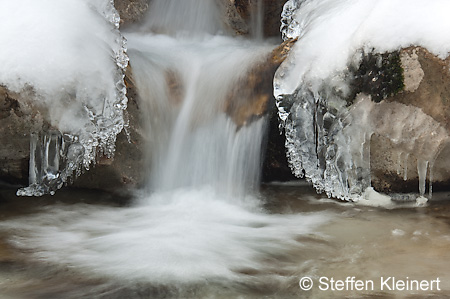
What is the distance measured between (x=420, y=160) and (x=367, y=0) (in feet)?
4.13

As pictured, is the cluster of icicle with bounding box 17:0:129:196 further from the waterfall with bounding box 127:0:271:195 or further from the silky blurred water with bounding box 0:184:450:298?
the waterfall with bounding box 127:0:271:195

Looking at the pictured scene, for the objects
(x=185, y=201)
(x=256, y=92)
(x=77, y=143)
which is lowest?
(x=185, y=201)

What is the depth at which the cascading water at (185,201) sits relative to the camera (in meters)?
3.01

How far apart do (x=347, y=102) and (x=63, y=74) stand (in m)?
2.00

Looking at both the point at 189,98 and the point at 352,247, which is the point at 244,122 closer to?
the point at 189,98

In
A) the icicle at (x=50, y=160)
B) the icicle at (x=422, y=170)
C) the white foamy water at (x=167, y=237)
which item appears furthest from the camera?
the icicle at (x=50, y=160)

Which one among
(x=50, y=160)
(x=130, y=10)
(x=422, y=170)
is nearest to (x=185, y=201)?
(x=50, y=160)

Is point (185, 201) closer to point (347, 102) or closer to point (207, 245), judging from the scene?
point (207, 245)

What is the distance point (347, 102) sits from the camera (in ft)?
12.7

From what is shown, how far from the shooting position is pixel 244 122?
4.39 meters

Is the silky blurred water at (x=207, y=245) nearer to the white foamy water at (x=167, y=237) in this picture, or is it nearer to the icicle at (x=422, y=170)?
the white foamy water at (x=167, y=237)

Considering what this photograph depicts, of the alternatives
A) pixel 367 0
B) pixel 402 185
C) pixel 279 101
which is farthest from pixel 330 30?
pixel 402 185

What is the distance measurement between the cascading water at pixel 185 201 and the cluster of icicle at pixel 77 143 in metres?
0.25

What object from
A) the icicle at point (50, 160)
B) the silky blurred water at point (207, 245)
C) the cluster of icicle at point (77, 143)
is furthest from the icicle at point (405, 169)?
the icicle at point (50, 160)
